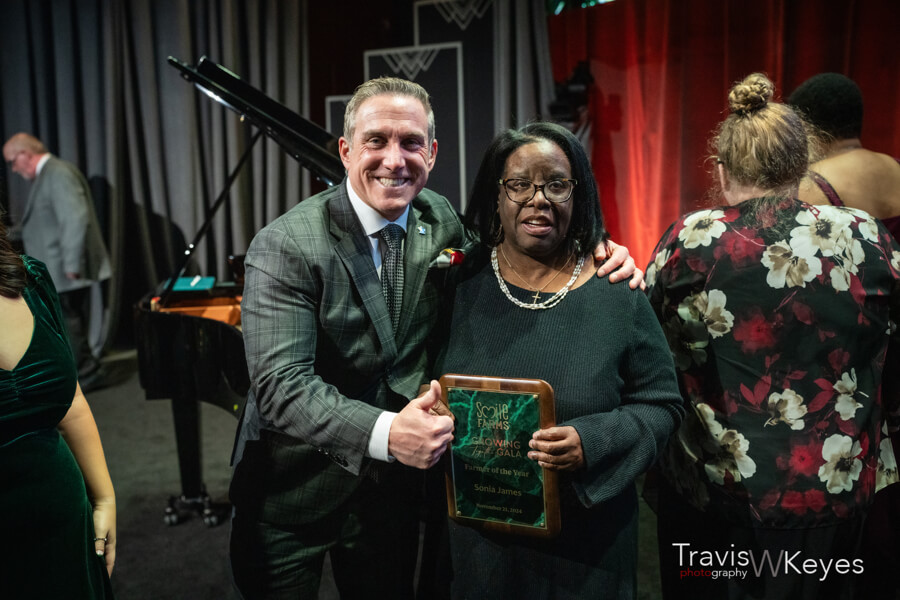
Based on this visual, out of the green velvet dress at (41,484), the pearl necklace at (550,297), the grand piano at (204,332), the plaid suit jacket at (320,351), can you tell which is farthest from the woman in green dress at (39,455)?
the grand piano at (204,332)

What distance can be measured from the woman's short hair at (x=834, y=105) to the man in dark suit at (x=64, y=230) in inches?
191

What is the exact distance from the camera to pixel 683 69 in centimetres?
434

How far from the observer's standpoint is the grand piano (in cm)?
260

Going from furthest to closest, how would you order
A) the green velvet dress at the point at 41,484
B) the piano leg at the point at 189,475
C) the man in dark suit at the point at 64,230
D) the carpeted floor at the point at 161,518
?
1. the man in dark suit at the point at 64,230
2. the piano leg at the point at 189,475
3. the carpeted floor at the point at 161,518
4. the green velvet dress at the point at 41,484

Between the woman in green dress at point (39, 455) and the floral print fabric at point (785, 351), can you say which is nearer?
the woman in green dress at point (39, 455)

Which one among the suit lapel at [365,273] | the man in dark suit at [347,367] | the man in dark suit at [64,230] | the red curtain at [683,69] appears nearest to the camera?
the man in dark suit at [347,367]

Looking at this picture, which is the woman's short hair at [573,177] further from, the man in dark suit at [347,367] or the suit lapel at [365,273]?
the suit lapel at [365,273]

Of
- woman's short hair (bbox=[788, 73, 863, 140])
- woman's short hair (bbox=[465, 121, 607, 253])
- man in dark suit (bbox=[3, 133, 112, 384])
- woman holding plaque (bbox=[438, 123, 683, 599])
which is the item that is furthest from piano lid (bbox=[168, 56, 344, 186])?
man in dark suit (bbox=[3, 133, 112, 384])

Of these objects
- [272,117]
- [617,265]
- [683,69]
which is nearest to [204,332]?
[272,117]

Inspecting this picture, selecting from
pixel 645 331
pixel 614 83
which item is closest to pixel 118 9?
pixel 614 83

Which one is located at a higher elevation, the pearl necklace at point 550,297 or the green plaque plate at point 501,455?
the pearl necklace at point 550,297

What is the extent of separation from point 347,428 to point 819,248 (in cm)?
113

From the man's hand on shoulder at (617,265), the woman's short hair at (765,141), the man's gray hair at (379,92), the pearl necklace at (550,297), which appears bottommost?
the pearl necklace at (550,297)

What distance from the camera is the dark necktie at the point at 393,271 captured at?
1556 mm
